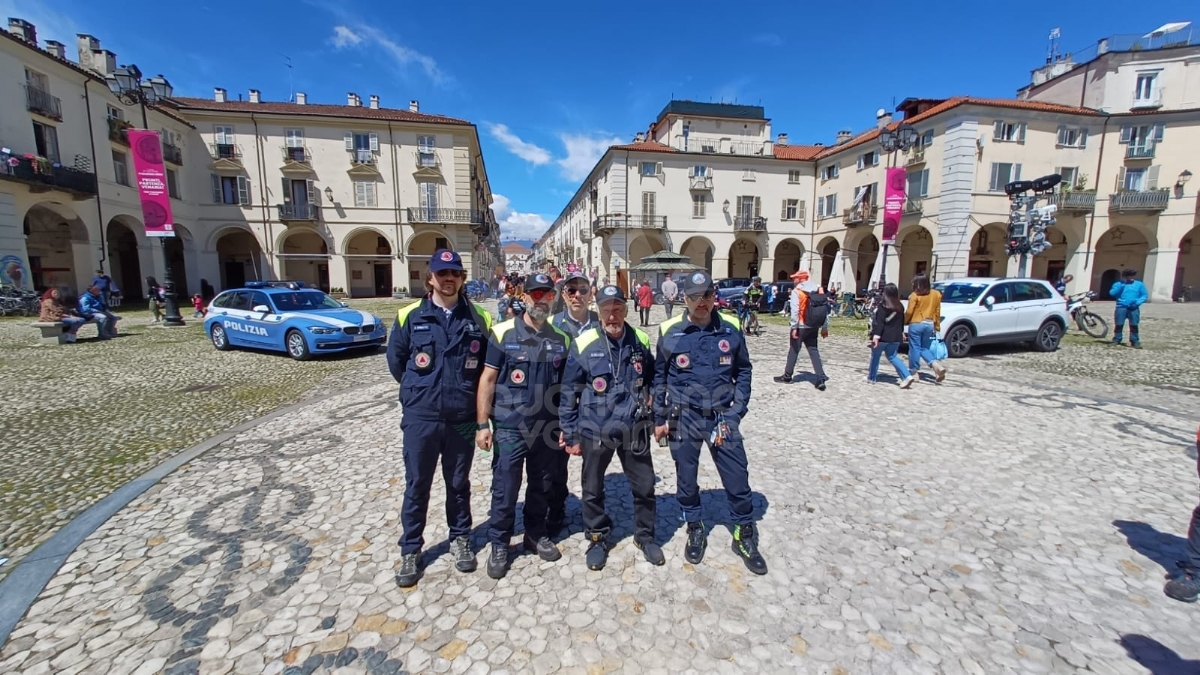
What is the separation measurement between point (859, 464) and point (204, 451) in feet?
21.6

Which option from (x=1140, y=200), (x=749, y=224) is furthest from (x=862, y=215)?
(x=1140, y=200)

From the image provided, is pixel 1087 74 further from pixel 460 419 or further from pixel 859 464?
pixel 460 419

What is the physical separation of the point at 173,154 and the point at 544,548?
35839 mm

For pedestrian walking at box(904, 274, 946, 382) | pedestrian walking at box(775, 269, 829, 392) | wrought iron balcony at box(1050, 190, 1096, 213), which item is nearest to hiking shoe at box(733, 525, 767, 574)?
pedestrian walking at box(775, 269, 829, 392)

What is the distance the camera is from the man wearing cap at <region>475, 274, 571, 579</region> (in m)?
2.97

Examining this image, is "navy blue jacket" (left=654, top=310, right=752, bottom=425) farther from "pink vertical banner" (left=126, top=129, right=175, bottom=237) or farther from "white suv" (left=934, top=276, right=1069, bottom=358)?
"pink vertical banner" (left=126, top=129, right=175, bottom=237)

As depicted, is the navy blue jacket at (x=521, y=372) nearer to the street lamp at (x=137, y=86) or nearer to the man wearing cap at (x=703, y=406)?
the man wearing cap at (x=703, y=406)

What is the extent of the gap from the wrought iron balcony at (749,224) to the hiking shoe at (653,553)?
33440 mm

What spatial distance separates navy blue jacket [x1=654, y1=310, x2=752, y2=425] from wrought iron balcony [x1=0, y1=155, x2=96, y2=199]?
27484mm

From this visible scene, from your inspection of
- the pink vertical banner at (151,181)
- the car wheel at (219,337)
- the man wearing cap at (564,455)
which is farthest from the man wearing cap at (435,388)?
the pink vertical banner at (151,181)

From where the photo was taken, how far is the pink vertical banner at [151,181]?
14375mm

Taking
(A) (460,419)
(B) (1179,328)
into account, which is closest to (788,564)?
(A) (460,419)

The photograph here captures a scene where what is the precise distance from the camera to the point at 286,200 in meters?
30.5

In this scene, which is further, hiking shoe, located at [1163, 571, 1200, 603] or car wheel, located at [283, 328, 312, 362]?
car wheel, located at [283, 328, 312, 362]
